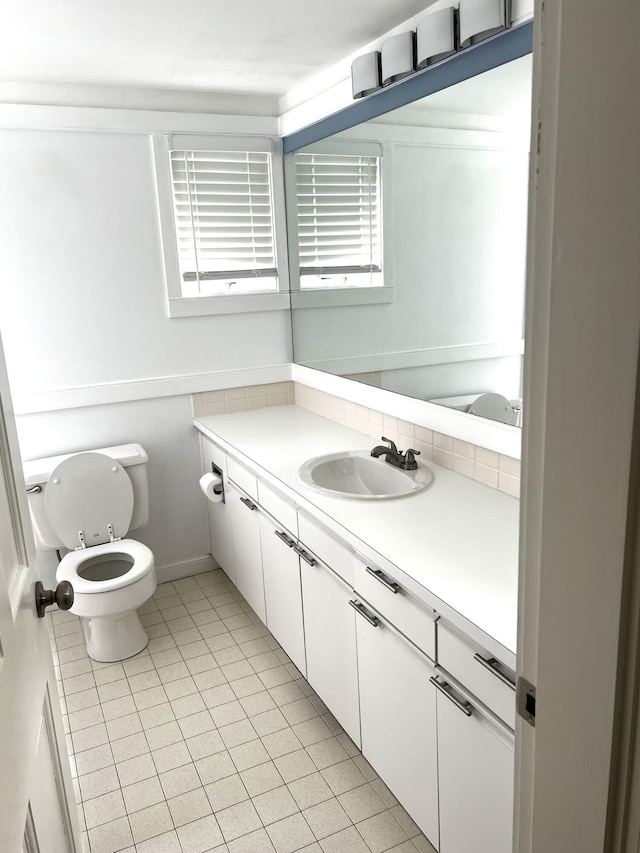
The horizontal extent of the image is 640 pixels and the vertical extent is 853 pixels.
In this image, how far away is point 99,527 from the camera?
10.1ft

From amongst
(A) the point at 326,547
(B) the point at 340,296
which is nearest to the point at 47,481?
(A) the point at 326,547

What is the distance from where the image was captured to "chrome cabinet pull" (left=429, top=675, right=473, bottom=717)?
59.0 inches

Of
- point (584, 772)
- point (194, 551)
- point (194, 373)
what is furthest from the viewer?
point (194, 551)

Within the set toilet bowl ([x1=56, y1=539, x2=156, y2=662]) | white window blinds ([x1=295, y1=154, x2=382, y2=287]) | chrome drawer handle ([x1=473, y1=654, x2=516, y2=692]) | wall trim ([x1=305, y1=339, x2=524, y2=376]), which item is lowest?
toilet bowl ([x1=56, y1=539, x2=156, y2=662])

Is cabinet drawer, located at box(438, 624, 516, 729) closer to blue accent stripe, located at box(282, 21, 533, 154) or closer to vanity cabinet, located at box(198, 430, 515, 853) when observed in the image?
vanity cabinet, located at box(198, 430, 515, 853)

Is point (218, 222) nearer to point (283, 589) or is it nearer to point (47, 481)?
point (47, 481)

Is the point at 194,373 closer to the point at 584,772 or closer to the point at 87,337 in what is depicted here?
the point at 87,337

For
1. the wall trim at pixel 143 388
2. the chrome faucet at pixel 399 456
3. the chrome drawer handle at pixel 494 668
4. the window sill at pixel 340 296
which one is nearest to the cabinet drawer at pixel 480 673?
the chrome drawer handle at pixel 494 668

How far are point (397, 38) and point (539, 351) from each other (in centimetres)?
198

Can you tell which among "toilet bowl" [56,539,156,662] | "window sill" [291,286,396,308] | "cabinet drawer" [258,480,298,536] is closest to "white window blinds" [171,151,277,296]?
"window sill" [291,286,396,308]

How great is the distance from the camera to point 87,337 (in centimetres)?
317

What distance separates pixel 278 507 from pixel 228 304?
133 centimetres

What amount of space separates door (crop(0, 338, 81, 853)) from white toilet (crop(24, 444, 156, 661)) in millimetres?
1542

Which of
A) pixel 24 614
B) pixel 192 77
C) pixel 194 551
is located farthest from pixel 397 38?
pixel 194 551
